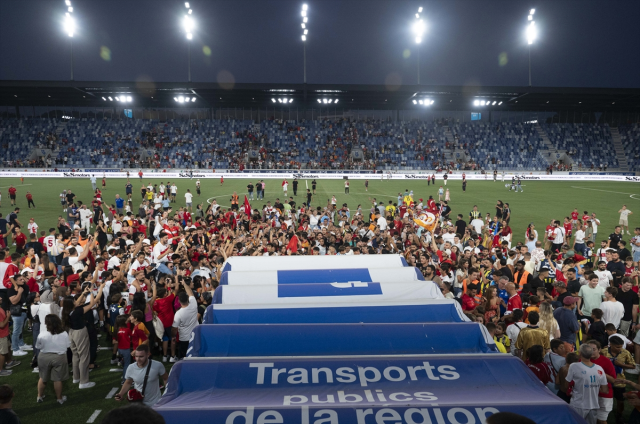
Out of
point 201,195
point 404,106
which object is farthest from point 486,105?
point 201,195

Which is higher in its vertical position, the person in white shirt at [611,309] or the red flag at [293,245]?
the red flag at [293,245]

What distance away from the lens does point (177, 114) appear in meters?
71.5

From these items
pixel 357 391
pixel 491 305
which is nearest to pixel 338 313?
pixel 357 391

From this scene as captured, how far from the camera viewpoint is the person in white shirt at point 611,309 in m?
7.60

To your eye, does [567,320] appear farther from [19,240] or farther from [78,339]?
[19,240]

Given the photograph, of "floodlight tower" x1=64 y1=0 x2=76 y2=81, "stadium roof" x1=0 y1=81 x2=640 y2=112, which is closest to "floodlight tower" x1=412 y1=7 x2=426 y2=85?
"stadium roof" x1=0 y1=81 x2=640 y2=112

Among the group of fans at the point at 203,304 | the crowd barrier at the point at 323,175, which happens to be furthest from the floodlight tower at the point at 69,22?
the group of fans at the point at 203,304

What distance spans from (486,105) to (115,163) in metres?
58.9

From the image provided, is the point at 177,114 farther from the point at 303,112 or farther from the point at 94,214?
the point at 94,214

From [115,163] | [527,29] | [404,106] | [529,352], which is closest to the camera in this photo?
[529,352]

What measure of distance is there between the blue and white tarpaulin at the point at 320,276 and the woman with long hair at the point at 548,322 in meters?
2.06

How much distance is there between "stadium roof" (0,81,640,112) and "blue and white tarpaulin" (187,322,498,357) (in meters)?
50.9

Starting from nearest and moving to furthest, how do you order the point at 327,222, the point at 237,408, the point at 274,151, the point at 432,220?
the point at 237,408
the point at 432,220
the point at 327,222
the point at 274,151

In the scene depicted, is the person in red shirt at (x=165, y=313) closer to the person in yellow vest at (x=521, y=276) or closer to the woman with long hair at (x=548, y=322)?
the woman with long hair at (x=548, y=322)
